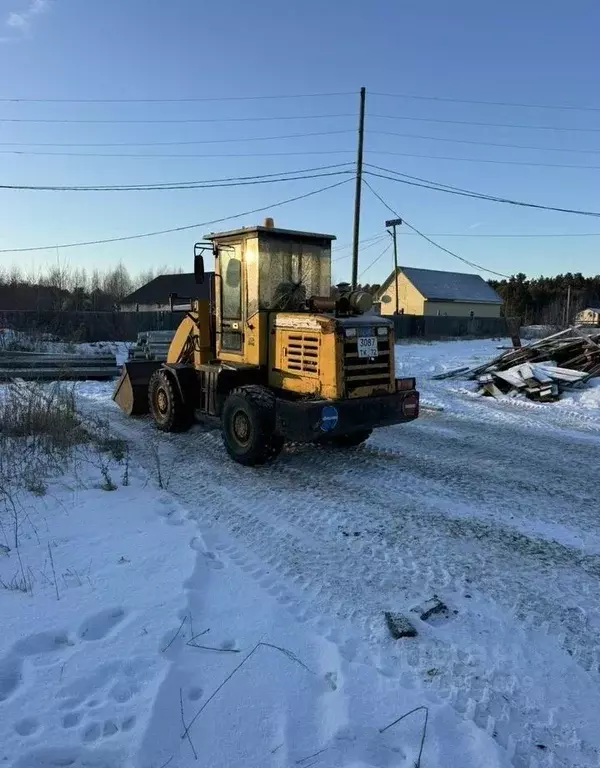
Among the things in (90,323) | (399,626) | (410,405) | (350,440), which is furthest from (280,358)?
(90,323)

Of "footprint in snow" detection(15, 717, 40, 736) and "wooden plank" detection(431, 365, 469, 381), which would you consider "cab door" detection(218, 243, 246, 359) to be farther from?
"wooden plank" detection(431, 365, 469, 381)

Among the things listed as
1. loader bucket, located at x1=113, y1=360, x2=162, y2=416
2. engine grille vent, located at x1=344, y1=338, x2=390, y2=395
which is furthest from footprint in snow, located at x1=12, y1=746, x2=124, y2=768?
loader bucket, located at x1=113, y1=360, x2=162, y2=416

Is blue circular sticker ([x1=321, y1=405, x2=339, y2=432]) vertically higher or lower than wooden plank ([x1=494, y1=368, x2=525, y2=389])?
higher

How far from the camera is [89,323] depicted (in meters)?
27.3

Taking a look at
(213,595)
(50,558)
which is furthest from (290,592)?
(50,558)

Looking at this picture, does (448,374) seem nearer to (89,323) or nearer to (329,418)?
(329,418)

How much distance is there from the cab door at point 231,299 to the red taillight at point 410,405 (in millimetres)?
2328

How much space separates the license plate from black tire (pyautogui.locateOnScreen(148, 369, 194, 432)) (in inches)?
126

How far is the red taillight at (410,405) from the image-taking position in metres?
7.00

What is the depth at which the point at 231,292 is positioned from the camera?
7789mm

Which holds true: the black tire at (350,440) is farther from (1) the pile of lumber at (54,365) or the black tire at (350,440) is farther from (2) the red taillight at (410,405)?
(1) the pile of lumber at (54,365)

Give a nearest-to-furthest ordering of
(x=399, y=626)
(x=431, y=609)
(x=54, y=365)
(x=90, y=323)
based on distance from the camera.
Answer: (x=399, y=626) → (x=431, y=609) → (x=54, y=365) → (x=90, y=323)

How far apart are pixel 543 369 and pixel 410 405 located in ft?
23.8

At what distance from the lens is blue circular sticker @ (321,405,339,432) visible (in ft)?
20.4
